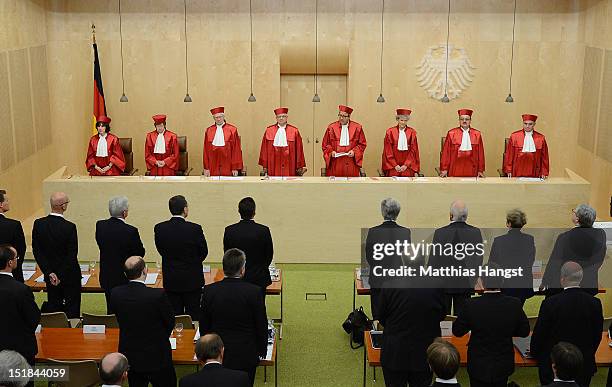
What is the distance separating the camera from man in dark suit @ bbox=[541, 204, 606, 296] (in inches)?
271

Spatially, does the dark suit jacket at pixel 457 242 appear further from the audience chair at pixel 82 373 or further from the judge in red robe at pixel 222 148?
the judge in red robe at pixel 222 148

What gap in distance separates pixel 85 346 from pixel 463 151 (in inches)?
281

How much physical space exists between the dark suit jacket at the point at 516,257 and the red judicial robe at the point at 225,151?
18.5 feet

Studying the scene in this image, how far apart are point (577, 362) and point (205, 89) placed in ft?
30.2

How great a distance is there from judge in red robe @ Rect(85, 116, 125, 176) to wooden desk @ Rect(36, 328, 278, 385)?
5244 mm

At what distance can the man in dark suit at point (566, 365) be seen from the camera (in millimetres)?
4496

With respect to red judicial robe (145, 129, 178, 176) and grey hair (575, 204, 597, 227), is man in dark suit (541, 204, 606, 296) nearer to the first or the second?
grey hair (575, 204, 597, 227)

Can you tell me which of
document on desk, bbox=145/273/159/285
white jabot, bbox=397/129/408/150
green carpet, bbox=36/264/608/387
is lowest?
green carpet, bbox=36/264/608/387

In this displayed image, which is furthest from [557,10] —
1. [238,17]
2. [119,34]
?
[119,34]

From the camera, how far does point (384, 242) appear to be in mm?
6836

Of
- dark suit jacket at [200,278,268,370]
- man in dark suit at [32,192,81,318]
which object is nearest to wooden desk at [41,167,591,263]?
man in dark suit at [32,192,81,318]

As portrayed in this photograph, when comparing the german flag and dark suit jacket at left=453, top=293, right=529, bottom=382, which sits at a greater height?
the german flag

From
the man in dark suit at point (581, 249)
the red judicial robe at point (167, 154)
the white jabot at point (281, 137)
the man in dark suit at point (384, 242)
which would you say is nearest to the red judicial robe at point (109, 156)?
the red judicial robe at point (167, 154)

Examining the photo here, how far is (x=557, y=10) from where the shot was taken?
1231 cm
